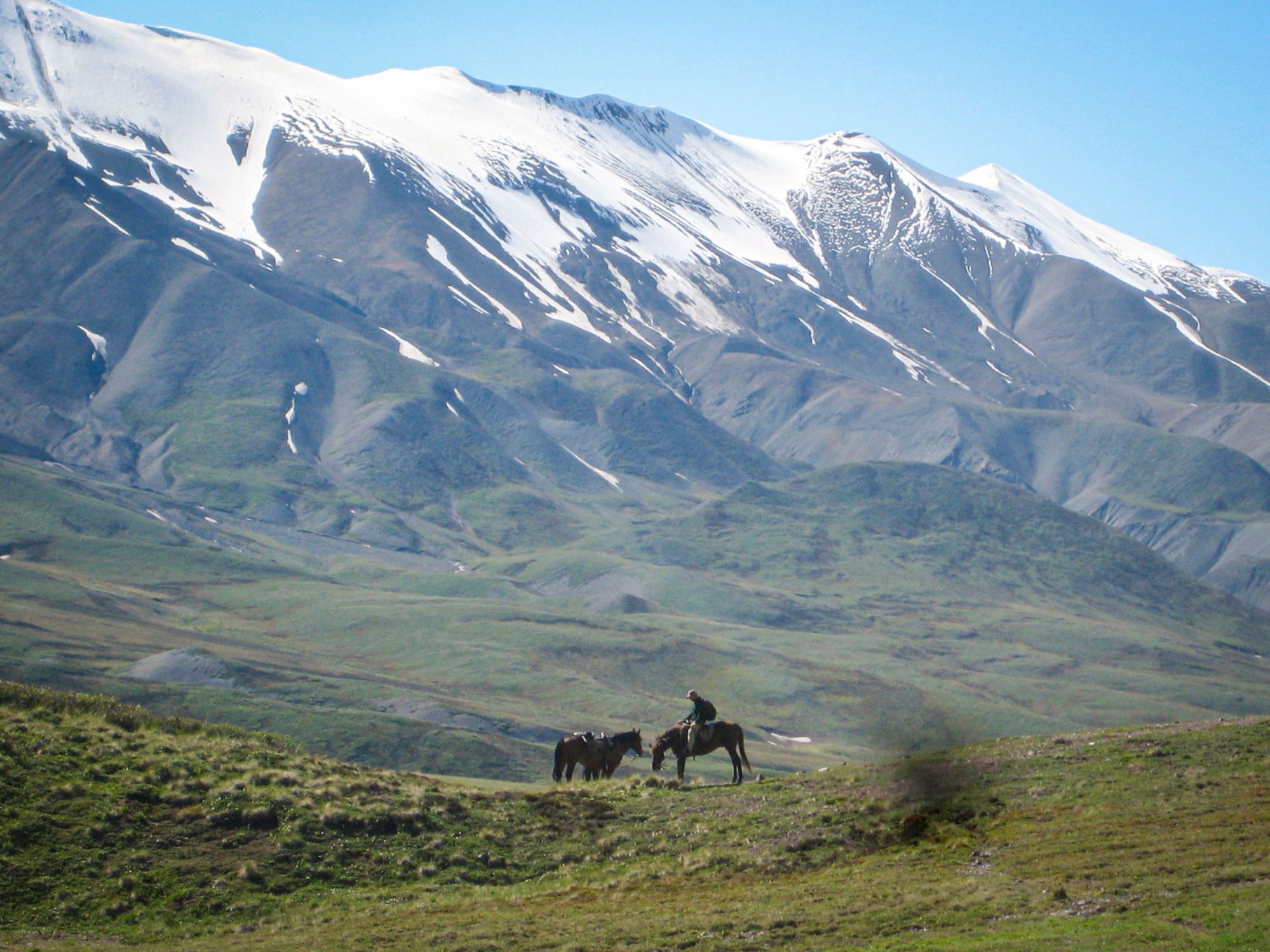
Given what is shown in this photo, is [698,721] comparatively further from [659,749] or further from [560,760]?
[560,760]

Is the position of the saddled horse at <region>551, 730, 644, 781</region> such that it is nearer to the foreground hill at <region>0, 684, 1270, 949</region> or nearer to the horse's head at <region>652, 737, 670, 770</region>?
the horse's head at <region>652, 737, 670, 770</region>

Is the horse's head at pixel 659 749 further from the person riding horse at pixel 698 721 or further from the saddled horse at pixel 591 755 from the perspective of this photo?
the saddled horse at pixel 591 755

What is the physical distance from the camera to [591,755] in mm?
38719

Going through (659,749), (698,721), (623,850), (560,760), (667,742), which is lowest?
(623,850)

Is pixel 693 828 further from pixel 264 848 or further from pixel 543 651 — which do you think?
pixel 543 651

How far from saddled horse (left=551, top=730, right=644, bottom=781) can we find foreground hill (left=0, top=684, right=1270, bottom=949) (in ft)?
12.1

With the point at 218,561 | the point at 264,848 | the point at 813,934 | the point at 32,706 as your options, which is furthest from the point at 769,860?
the point at 218,561

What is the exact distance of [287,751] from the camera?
3522 cm

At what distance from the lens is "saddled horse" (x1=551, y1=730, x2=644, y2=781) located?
1513 inches

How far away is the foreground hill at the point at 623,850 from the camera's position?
2284cm

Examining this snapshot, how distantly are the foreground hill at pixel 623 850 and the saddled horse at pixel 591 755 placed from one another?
Answer: 3.69 m

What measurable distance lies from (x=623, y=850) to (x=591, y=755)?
8828 millimetres

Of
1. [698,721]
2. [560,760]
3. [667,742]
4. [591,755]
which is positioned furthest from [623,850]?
[591,755]

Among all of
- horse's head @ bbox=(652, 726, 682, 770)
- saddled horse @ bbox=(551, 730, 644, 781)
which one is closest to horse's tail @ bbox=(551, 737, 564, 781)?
saddled horse @ bbox=(551, 730, 644, 781)
